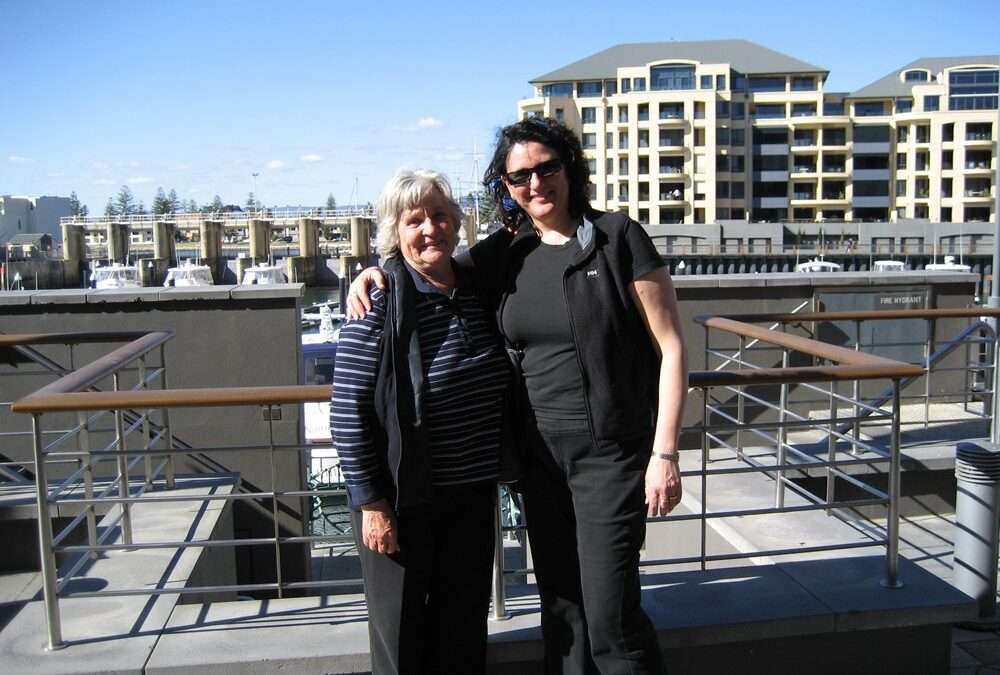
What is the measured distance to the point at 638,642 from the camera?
8.22ft

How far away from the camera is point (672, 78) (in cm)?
7994

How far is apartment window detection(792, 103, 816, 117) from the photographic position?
268 ft

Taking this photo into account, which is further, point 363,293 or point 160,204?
point 160,204

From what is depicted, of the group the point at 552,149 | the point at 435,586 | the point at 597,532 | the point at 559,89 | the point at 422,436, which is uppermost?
the point at 559,89

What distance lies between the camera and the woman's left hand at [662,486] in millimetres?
2427

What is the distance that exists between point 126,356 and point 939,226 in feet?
253

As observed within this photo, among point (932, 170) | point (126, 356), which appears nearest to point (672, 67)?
point (932, 170)

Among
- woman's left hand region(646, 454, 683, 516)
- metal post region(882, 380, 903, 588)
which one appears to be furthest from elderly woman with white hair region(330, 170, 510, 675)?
metal post region(882, 380, 903, 588)

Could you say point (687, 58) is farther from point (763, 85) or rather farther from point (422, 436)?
point (422, 436)

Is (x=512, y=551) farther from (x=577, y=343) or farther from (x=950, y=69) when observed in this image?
(x=950, y=69)

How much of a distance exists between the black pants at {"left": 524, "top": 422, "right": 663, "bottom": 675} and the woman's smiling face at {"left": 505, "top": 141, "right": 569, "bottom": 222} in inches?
23.9

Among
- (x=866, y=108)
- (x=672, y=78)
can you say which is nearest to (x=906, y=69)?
(x=866, y=108)

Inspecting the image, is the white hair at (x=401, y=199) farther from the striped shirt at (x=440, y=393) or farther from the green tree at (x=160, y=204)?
the green tree at (x=160, y=204)

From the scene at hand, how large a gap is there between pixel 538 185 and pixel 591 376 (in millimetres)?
556
